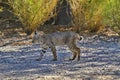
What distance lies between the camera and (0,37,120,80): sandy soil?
1000 cm

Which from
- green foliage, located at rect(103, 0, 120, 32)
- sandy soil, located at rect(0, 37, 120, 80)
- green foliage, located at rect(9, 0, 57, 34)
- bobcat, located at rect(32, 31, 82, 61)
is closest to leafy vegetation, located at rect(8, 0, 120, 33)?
green foliage, located at rect(9, 0, 57, 34)

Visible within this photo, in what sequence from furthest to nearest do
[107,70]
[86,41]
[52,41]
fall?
1. [86,41]
2. [52,41]
3. [107,70]

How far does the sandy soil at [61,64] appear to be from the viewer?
10000mm

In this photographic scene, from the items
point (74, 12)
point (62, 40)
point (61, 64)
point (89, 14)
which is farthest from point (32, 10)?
point (61, 64)

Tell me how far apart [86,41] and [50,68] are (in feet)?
16.9

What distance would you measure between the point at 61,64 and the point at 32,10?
18.9 ft

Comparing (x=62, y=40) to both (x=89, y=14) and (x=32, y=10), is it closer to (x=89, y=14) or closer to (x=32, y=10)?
Result: (x=32, y=10)

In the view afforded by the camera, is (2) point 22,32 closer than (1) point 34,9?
No

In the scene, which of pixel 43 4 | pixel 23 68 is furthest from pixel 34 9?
pixel 23 68

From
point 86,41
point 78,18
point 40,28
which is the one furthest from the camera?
point 40,28

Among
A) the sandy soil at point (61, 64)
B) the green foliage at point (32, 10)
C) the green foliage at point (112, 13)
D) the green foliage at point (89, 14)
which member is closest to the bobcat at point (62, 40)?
the sandy soil at point (61, 64)

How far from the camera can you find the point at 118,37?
1639cm

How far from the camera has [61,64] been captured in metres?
11.3

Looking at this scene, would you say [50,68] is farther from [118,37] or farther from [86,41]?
[118,37]
